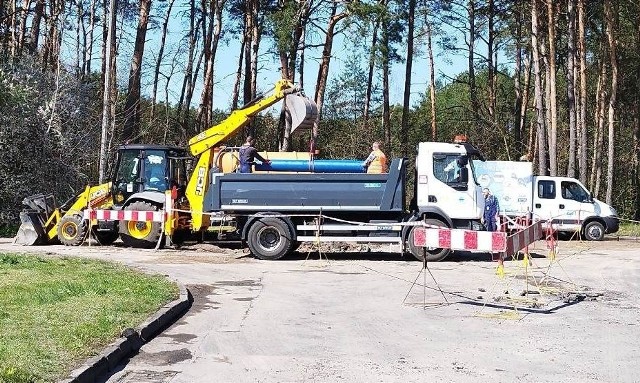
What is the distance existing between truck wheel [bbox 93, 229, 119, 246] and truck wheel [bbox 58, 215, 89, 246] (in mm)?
440

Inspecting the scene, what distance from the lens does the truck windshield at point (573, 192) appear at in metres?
29.6

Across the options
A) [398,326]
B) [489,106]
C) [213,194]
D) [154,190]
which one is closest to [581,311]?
[398,326]

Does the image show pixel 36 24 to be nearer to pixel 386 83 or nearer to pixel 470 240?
pixel 386 83

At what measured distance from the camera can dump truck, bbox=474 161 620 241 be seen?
2928 centimetres

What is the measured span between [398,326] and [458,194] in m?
9.82

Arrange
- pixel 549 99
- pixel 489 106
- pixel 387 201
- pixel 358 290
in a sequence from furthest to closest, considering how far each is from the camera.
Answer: pixel 489 106 < pixel 549 99 < pixel 387 201 < pixel 358 290

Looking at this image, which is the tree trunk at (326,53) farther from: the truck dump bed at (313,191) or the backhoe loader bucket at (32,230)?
the truck dump bed at (313,191)

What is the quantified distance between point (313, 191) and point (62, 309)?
10.2m

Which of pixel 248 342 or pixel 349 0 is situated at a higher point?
pixel 349 0

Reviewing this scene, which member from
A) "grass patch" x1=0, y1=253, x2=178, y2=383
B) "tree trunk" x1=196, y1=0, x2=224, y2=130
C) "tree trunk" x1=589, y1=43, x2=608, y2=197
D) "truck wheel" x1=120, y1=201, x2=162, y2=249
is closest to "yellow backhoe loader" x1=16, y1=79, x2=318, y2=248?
"truck wheel" x1=120, y1=201, x2=162, y2=249

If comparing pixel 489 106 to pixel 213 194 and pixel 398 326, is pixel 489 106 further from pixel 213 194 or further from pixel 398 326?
pixel 398 326

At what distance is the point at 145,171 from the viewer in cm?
2300

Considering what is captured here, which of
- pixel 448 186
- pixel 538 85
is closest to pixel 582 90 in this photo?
pixel 538 85

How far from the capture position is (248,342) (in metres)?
9.88
